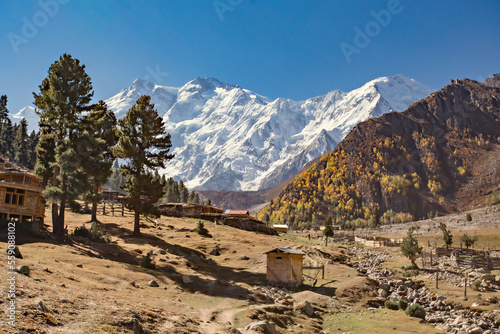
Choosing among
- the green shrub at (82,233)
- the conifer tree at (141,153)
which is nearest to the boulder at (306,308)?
the green shrub at (82,233)

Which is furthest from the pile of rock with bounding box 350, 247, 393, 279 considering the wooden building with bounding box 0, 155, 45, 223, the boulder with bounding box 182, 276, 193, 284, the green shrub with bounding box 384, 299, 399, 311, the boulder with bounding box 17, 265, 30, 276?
the boulder with bounding box 17, 265, 30, 276

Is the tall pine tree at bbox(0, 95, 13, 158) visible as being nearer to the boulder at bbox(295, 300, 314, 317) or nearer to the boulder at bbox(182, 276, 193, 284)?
the boulder at bbox(182, 276, 193, 284)

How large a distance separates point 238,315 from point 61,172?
877 inches

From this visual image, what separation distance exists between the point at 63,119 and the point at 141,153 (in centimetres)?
949

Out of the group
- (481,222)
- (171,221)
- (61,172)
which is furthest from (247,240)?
(481,222)

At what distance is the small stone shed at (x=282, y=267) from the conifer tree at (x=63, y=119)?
18.2 m

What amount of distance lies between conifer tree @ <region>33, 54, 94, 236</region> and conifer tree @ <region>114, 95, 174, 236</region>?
20.3 ft

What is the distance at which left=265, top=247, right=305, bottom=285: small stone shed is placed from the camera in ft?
118

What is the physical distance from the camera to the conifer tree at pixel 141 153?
44281mm

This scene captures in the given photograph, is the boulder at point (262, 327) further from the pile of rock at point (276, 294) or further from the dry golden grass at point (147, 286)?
the pile of rock at point (276, 294)

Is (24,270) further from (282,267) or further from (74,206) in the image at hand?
(282,267)

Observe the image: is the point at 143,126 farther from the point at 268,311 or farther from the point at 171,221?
the point at 268,311

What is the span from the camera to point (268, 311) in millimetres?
25484

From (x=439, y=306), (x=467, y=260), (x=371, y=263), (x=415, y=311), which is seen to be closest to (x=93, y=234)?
(x=415, y=311)
